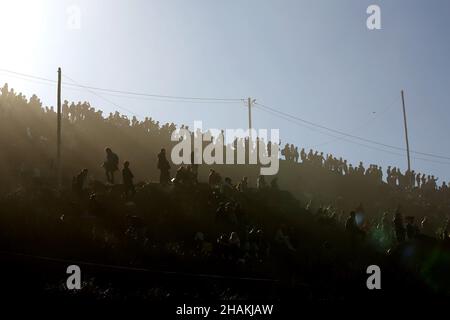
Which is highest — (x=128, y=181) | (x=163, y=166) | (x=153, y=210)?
(x=163, y=166)

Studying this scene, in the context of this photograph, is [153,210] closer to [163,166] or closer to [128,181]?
[128,181]

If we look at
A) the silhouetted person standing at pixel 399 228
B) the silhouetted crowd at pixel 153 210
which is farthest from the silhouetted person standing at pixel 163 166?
the silhouetted person standing at pixel 399 228

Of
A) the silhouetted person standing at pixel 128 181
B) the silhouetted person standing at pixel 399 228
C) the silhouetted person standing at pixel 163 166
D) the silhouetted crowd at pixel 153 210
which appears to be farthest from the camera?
the silhouetted person standing at pixel 399 228

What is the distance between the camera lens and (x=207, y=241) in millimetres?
23719

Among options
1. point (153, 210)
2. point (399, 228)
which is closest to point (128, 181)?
point (153, 210)

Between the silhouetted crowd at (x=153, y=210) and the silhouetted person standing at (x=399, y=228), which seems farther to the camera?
the silhouetted person standing at (x=399, y=228)

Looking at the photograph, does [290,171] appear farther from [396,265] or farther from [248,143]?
[396,265]

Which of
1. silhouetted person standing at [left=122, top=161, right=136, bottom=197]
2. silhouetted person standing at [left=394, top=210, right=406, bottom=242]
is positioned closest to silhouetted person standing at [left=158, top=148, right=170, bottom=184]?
silhouetted person standing at [left=122, top=161, right=136, bottom=197]

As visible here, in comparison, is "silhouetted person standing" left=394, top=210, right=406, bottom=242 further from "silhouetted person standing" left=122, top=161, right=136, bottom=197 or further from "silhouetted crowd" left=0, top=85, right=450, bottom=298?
"silhouetted person standing" left=122, top=161, right=136, bottom=197

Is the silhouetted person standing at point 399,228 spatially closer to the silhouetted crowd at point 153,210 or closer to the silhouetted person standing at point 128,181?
the silhouetted crowd at point 153,210

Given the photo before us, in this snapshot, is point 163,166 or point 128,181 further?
point 163,166
